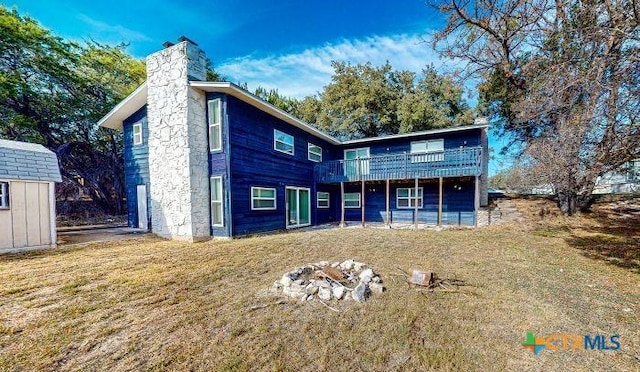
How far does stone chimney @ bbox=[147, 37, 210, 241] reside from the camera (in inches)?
355

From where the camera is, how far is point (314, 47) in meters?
15.4

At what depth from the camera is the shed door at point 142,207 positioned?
36.5ft

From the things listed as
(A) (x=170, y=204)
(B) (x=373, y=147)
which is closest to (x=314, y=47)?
(B) (x=373, y=147)

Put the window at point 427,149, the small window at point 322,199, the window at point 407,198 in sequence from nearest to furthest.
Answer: the window at point 427,149 < the window at point 407,198 < the small window at point 322,199

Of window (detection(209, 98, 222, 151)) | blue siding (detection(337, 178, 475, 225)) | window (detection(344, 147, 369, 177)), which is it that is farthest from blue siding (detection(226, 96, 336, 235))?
blue siding (detection(337, 178, 475, 225))

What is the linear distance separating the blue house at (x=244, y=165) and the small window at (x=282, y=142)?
0.15 feet

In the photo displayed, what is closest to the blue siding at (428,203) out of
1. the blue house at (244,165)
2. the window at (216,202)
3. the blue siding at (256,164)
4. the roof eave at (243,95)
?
the blue house at (244,165)

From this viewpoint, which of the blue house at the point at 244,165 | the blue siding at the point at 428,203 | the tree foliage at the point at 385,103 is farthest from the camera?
the tree foliage at the point at 385,103

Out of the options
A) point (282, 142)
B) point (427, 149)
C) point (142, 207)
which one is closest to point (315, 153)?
point (282, 142)

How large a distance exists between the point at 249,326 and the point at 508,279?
201 inches

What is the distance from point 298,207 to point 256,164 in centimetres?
354

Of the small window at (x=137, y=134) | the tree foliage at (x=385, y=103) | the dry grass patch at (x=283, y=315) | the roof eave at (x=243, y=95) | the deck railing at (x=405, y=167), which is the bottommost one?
the dry grass patch at (x=283, y=315)

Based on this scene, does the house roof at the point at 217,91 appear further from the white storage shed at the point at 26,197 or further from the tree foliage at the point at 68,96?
the tree foliage at the point at 68,96

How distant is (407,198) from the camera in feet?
47.4
